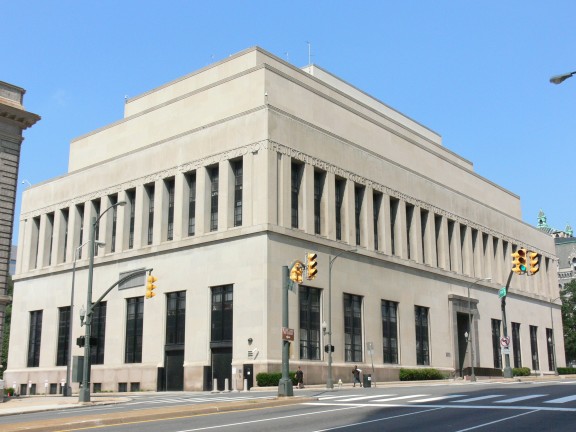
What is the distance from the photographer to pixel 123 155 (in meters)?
67.4

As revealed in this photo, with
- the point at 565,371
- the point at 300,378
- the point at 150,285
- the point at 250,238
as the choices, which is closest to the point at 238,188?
the point at 250,238

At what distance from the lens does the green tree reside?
121994mm

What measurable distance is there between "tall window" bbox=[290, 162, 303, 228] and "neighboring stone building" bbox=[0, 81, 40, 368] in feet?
73.8

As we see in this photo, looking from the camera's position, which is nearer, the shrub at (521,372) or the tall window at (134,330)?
the tall window at (134,330)

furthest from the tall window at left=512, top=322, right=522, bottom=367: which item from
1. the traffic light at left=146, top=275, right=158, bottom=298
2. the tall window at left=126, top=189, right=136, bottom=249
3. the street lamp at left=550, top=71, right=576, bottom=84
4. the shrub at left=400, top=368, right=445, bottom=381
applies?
the street lamp at left=550, top=71, right=576, bottom=84

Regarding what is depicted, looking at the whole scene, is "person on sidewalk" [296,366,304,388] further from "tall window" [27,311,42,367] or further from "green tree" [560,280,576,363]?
"green tree" [560,280,576,363]

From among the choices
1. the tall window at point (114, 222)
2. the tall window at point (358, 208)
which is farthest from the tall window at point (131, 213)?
the tall window at point (358, 208)

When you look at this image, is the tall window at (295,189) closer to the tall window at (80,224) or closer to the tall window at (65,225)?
the tall window at (80,224)

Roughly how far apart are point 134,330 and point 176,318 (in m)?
5.56

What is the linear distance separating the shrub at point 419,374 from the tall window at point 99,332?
2796 cm

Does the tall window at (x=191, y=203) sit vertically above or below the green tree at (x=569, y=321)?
above

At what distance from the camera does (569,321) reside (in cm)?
12444

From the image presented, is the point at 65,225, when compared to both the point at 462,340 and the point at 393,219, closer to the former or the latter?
the point at 393,219

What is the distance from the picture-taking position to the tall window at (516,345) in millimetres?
84625
